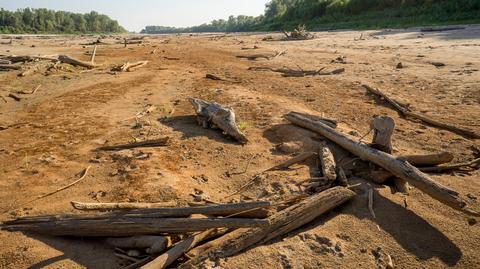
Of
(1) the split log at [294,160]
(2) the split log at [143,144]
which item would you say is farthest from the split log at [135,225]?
(2) the split log at [143,144]

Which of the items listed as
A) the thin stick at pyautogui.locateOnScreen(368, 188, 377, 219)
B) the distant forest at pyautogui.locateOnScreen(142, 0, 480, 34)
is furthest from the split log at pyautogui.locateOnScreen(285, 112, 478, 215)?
the distant forest at pyautogui.locateOnScreen(142, 0, 480, 34)

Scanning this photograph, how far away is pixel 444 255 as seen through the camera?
11.1ft

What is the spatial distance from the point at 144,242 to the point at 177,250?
346 mm

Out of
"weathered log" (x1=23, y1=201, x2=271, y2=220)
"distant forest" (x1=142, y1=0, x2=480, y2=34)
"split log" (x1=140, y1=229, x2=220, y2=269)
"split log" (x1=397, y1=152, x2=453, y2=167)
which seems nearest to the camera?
"split log" (x1=140, y1=229, x2=220, y2=269)

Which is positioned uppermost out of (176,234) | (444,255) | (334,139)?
(334,139)

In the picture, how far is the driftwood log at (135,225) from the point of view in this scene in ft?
10.7

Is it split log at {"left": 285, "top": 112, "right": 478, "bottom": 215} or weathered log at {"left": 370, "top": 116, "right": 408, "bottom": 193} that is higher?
weathered log at {"left": 370, "top": 116, "right": 408, "bottom": 193}

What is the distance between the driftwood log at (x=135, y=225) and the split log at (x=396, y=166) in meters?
1.84

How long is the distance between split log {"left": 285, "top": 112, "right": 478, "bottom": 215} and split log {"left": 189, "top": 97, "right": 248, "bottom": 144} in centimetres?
118

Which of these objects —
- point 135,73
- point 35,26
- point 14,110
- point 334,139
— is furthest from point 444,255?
point 35,26

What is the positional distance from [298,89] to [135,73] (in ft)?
21.3

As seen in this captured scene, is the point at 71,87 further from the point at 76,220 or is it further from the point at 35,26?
the point at 35,26

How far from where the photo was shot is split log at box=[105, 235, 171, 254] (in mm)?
3109

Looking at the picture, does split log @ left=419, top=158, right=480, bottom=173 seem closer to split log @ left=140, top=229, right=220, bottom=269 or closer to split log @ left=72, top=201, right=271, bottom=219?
split log @ left=72, top=201, right=271, bottom=219
